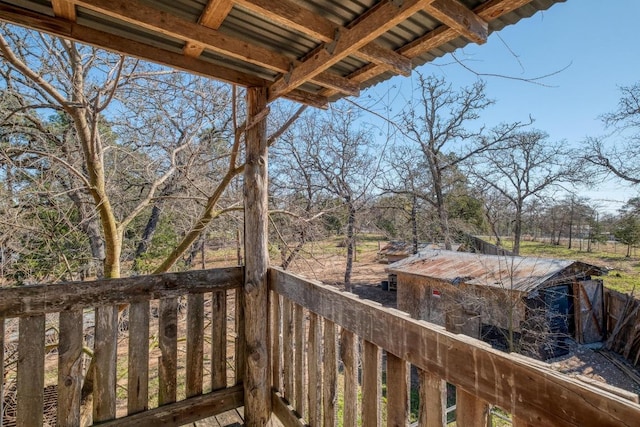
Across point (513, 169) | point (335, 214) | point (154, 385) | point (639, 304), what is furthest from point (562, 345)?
point (154, 385)

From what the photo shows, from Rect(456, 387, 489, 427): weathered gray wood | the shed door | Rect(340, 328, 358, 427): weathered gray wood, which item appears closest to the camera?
Rect(456, 387, 489, 427): weathered gray wood

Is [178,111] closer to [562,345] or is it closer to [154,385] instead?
[154,385]

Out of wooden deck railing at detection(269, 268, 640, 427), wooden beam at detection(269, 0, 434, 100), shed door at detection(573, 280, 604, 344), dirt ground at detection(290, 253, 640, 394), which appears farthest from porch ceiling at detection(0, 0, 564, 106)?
shed door at detection(573, 280, 604, 344)

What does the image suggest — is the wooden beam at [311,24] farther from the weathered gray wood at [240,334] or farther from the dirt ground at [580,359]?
the dirt ground at [580,359]

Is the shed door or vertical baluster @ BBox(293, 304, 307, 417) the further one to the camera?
the shed door

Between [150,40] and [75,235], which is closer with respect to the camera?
[150,40]

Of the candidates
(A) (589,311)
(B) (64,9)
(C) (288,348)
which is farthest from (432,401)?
(A) (589,311)

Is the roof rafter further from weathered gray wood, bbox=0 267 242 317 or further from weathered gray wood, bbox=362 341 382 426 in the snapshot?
weathered gray wood, bbox=362 341 382 426

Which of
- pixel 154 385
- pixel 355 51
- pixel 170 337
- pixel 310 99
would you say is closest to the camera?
pixel 355 51

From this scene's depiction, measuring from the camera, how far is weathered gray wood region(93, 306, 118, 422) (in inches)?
67.1

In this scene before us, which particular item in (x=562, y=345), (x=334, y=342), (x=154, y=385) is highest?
(x=334, y=342)

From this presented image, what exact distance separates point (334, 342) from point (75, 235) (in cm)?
389

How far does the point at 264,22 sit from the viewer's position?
1536 mm

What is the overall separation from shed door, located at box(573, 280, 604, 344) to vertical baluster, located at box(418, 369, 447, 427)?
10234mm
